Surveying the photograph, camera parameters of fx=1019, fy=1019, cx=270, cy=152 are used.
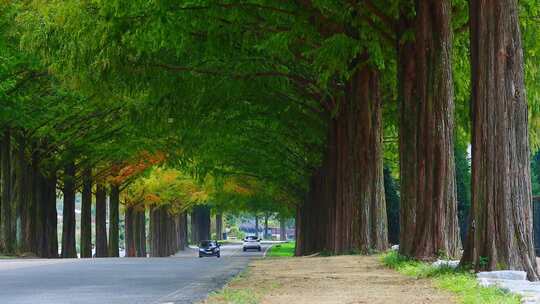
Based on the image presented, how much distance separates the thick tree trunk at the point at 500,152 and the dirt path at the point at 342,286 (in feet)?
4.19

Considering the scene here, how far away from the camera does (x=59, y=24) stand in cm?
2433

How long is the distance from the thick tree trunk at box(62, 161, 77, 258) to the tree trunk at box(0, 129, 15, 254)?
7.26m

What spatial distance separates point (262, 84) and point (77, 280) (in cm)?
1188

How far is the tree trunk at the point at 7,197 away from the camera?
3831cm

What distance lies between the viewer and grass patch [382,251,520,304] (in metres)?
11.6

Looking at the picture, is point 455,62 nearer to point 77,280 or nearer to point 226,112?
point 226,112

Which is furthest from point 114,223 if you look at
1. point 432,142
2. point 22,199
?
point 432,142

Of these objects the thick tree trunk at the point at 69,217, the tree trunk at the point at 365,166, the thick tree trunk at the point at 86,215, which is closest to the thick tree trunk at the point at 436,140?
the tree trunk at the point at 365,166

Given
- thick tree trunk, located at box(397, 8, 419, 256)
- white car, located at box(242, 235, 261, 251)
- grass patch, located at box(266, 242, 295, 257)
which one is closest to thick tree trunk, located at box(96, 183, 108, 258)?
grass patch, located at box(266, 242, 295, 257)

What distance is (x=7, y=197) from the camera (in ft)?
128

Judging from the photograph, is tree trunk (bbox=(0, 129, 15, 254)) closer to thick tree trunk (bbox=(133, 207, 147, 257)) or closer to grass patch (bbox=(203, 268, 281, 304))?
grass patch (bbox=(203, 268, 281, 304))

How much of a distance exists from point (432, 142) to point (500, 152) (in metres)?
4.49

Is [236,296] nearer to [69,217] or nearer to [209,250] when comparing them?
[69,217]

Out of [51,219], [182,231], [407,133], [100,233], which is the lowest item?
[182,231]
